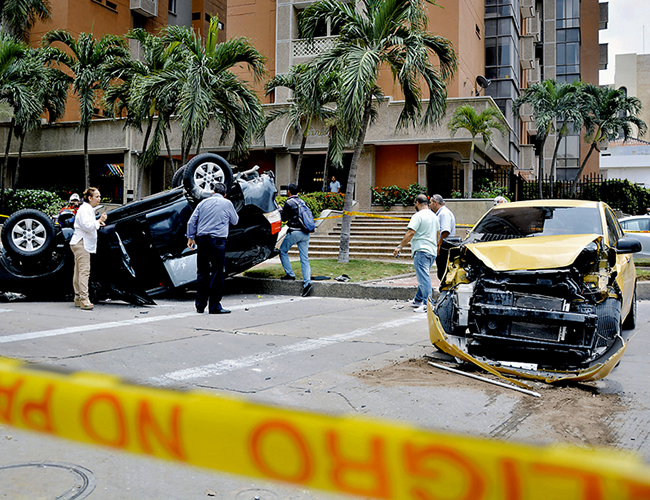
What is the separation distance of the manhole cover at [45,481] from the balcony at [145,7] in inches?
1467

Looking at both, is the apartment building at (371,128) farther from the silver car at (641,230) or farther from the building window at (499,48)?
the silver car at (641,230)

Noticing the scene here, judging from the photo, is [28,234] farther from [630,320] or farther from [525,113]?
[525,113]

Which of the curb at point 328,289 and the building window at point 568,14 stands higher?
the building window at point 568,14

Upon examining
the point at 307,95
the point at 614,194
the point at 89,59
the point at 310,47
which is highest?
the point at 310,47

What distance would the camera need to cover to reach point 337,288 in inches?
456

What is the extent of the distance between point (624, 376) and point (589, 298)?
78 cm

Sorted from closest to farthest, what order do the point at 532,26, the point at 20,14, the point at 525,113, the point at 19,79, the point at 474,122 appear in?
the point at 474,122, the point at 19,79, the point at 20,14, the point at 525,113, the point at 532,26

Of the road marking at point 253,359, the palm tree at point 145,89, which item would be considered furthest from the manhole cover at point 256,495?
the palm tree at point 145,89

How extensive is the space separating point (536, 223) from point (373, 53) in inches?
318

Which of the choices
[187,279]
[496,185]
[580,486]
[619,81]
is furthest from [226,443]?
[619,81]

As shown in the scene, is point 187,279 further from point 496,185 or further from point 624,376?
point 496,185

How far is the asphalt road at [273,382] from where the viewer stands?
3.12 metres

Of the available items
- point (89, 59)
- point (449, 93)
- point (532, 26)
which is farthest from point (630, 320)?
point (532, 26)

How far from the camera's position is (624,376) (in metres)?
5.30
